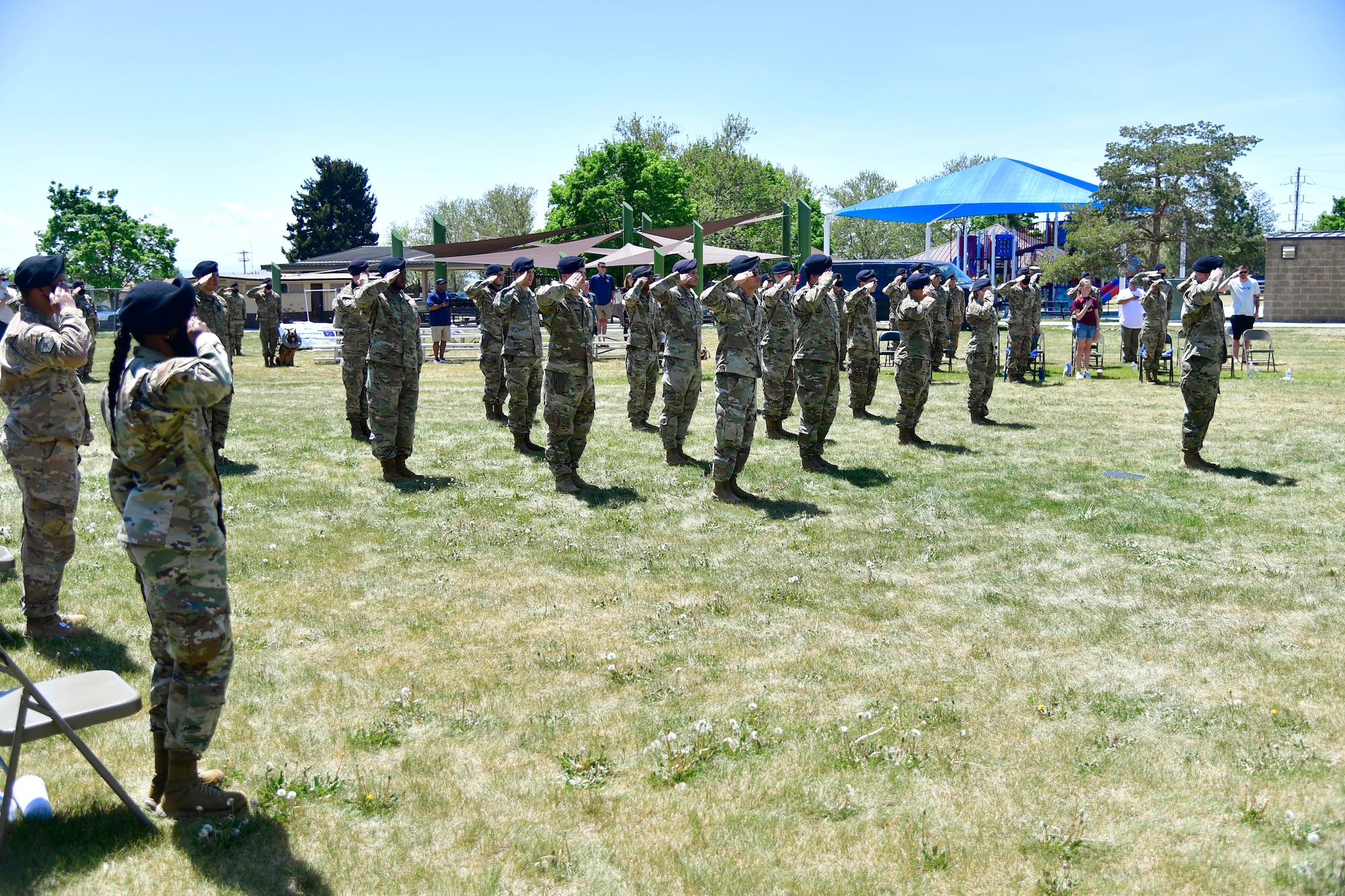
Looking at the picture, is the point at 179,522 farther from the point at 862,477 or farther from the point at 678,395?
the point at 862,477

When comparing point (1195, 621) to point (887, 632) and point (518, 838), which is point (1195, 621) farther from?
point (518, 838)

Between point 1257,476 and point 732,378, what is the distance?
5723 millimetres

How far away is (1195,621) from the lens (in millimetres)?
6230

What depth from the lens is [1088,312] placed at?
19641 mm

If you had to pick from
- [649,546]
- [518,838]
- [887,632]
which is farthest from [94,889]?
[649,546]

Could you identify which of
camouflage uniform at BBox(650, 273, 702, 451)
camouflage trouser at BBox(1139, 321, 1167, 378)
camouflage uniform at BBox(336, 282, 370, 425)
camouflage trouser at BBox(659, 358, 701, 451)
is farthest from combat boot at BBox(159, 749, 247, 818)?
camouflage trouser at BBox(1139, 321, 1167, 378)

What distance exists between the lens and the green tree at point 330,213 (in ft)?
252

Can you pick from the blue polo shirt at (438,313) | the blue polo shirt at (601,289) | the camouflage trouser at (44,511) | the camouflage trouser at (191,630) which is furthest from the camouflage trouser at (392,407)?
the blue polo shirt at (601,289)

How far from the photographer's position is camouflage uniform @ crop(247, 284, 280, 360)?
23.3 metres

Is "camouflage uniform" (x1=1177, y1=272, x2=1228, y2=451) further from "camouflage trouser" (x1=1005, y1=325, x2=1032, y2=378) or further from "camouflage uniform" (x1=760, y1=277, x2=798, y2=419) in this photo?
"camouflage trouser" (x1=1005, y1=325, x2=1032, y2=378)

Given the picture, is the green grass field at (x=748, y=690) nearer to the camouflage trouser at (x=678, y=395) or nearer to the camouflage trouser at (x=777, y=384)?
the camouflage trouser at (x=678, y=395)

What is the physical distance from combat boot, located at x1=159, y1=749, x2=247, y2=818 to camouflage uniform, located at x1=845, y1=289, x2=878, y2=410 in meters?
10.1

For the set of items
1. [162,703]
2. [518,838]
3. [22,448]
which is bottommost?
[518,838]

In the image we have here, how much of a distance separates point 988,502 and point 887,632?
3751 mm
